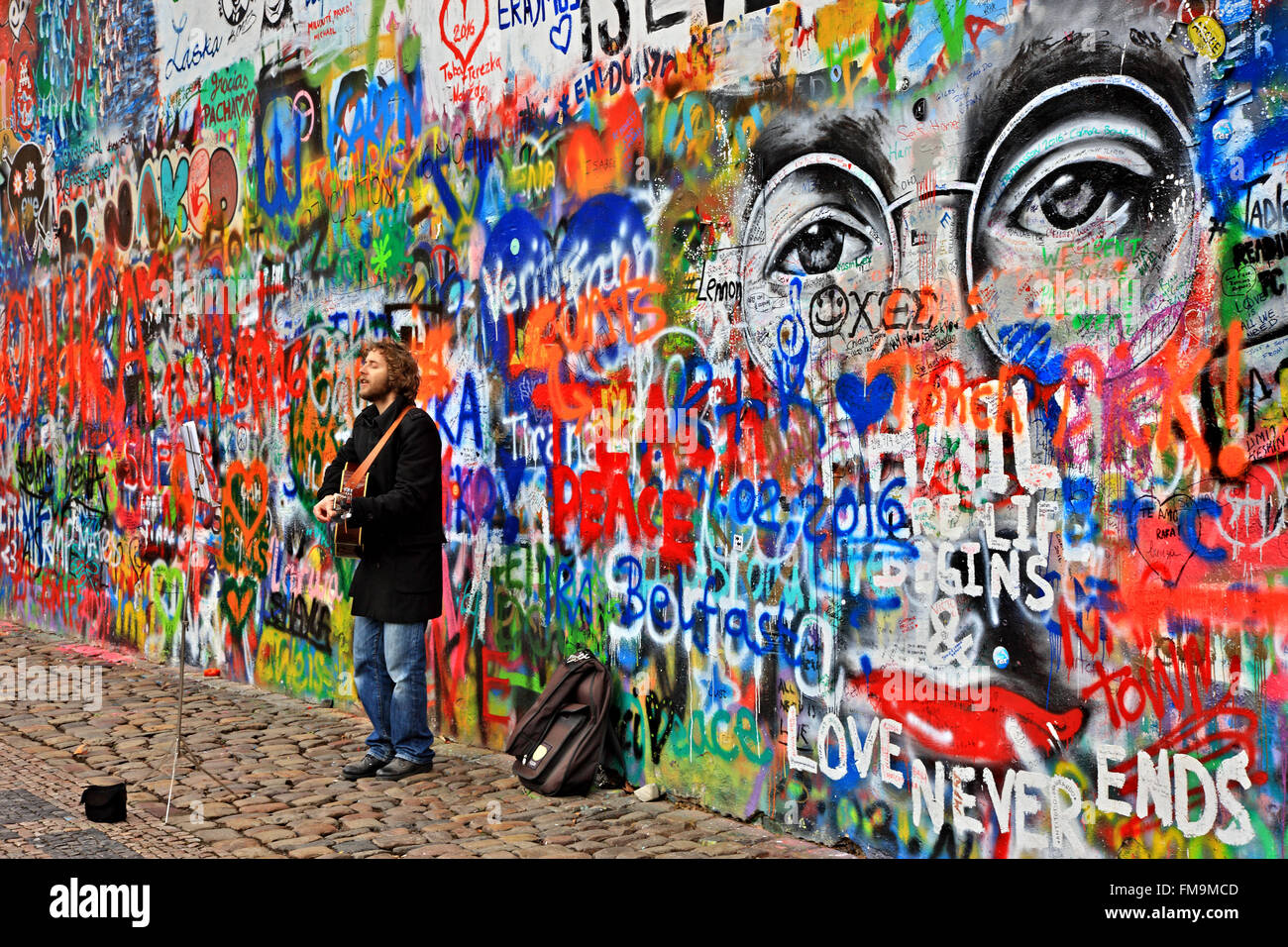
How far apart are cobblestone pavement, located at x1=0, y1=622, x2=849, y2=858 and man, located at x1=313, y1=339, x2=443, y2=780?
0.22 m

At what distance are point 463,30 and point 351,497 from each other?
106 inches

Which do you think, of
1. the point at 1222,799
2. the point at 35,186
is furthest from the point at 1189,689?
the point at 35,186

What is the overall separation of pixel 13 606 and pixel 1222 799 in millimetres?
11404

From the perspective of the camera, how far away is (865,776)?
5418mm

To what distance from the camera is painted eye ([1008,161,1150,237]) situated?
453cm

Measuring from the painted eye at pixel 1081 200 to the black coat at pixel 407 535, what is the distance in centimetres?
304

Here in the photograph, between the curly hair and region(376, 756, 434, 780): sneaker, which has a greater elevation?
the curly hair

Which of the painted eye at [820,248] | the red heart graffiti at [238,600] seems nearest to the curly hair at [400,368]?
the painted eye at [820,248]

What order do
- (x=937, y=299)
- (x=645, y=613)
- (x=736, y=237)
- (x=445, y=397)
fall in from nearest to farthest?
1. (x=937, y=299)
2. (x=736, y=237)
3. (x=645, y=613)
4. (x=445, y=397)

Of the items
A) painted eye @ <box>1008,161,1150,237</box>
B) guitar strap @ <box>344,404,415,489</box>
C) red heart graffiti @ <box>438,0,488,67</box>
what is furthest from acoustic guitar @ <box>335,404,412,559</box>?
painted eye @ <box>1008,161,1150,237</box>

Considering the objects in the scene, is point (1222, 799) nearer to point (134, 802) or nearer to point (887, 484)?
point (887, 484)

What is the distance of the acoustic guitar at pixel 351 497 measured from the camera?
21.3 ft

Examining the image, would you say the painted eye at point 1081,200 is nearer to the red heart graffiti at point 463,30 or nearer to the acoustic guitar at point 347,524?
the acoustic guitar at point 347,524

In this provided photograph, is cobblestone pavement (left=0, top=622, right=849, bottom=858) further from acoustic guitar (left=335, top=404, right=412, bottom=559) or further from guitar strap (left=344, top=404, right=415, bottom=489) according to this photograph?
guitar strap (left=344, top=404, right=415, bottom=489)
